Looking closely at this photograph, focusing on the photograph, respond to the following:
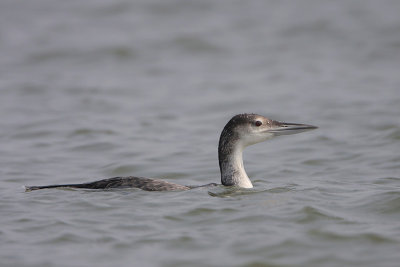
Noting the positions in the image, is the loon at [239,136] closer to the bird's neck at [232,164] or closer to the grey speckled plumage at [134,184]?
the bird's neck at [232,164]

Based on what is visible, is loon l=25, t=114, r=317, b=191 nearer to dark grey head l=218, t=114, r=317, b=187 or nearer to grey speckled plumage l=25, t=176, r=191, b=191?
dark grey head l=218, t=114, r=317, b=187

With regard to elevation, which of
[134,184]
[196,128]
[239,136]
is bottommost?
[134,184]

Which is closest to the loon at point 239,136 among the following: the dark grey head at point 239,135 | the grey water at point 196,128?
the dark grey head at point 239,135

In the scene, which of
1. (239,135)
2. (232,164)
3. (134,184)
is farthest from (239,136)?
(134,184)

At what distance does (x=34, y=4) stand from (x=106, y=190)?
1324cm

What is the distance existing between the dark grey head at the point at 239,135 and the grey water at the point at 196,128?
0.30 m

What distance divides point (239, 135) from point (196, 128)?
13.9ft

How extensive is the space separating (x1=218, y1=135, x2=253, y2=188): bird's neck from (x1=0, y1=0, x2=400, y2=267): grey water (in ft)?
0.64

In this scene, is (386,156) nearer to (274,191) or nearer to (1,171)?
(274,191)

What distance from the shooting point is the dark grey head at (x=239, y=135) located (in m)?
8.95

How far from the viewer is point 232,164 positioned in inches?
355

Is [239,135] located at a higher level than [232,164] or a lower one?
higher

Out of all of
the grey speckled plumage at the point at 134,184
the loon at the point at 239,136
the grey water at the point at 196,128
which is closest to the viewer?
the grey water at the point at 196,128

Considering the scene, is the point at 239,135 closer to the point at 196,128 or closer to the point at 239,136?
the point at 239,136
